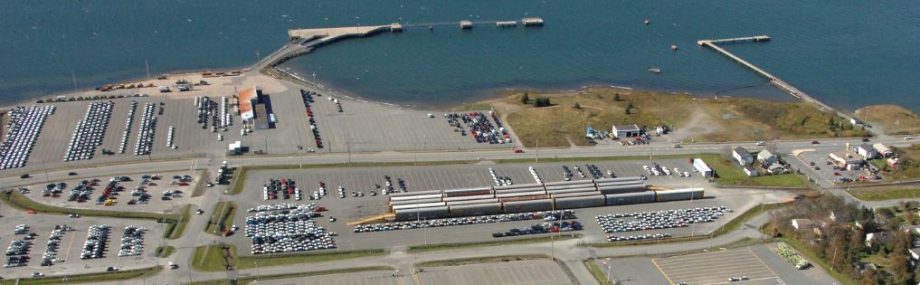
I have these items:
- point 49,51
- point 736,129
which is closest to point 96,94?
point 49,51

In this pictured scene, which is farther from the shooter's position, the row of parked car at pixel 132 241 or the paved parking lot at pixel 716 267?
the row of parked car at pixel 132 241

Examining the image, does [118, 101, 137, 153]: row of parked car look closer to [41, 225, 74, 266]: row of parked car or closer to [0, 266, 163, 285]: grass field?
[41, 225, 74, 266]: row of parked car

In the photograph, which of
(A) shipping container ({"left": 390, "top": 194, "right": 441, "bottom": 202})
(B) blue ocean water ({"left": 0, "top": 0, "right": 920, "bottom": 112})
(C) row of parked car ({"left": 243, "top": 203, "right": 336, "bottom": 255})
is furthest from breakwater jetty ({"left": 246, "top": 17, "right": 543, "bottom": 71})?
(A) shipping container ({"left": 390, "top": 194, "right": 441, "bottom": 202})

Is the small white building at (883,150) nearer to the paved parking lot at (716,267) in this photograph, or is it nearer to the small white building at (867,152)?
the small white building at (867,152)

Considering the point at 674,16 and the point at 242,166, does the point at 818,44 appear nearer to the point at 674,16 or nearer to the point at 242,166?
the point at 674,16

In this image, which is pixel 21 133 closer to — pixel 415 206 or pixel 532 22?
pixel 415 206

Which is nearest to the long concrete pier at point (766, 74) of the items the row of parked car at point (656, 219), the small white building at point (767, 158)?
the small white building at point (767, 158)

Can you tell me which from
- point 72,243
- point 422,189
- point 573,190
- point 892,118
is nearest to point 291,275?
point 422,189
